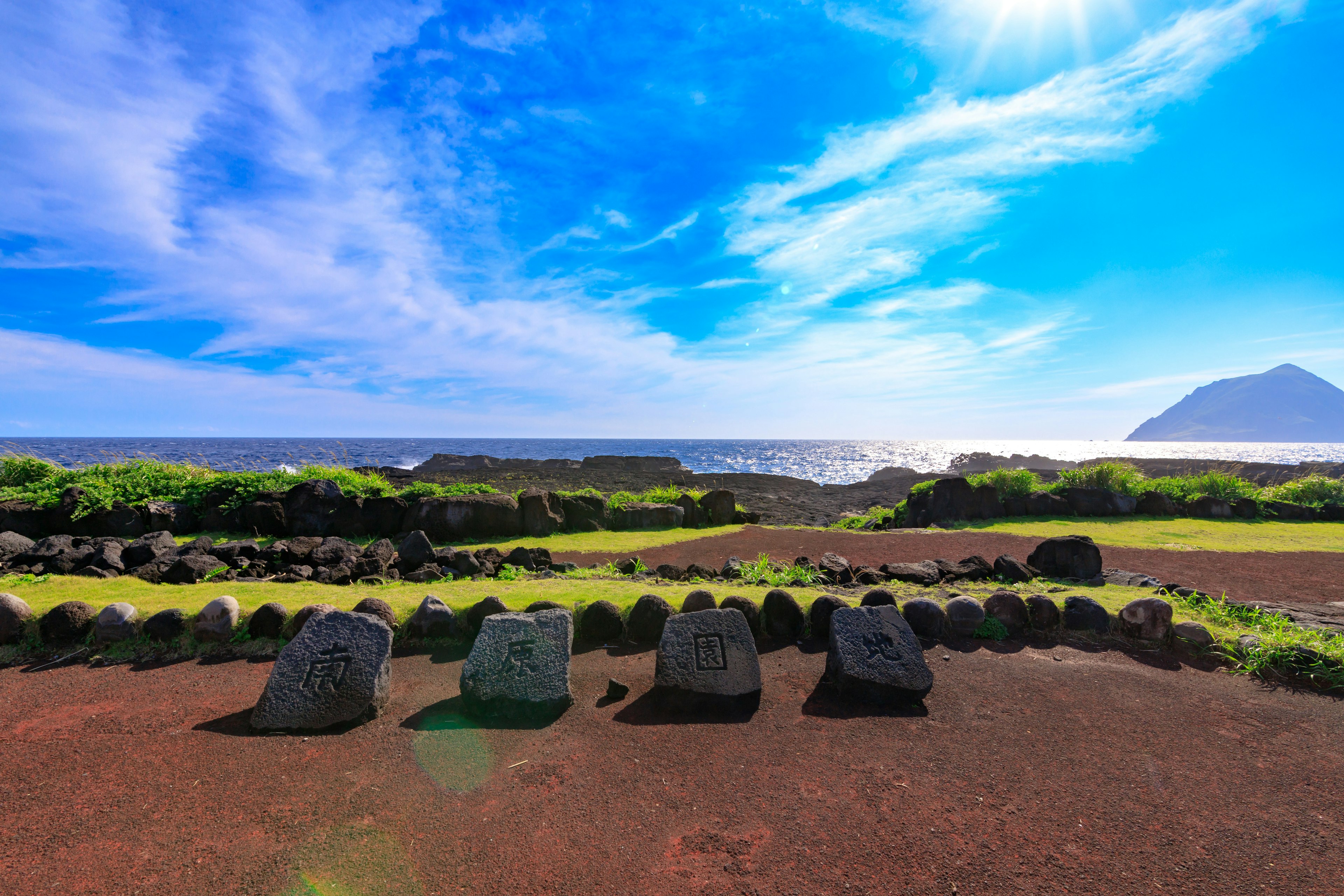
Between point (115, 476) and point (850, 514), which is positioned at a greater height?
point (115, 476)

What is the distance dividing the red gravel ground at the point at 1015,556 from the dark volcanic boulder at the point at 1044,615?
3246mm

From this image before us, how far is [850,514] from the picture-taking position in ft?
67.5

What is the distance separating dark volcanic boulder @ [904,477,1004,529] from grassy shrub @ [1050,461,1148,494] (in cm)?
203

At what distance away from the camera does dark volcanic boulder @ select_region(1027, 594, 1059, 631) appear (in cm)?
588

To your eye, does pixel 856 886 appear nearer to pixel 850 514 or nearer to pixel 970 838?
pixel 970 838

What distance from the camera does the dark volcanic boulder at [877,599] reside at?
5.68 metres

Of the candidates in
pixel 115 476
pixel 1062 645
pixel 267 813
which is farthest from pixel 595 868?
pixel 115 476

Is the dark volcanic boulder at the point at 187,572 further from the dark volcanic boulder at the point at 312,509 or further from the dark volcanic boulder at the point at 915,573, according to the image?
the dark volcanic boulder at the point at 915,573

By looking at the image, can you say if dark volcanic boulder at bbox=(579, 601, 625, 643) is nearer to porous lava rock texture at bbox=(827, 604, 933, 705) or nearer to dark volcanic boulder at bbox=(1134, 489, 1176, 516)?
porous lava rock texture at bbox=(827, 604, 933, 705)

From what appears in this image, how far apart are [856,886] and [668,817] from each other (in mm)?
1057

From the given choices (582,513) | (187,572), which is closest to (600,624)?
(187,572)

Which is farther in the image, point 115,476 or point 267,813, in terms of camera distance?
point 115,476

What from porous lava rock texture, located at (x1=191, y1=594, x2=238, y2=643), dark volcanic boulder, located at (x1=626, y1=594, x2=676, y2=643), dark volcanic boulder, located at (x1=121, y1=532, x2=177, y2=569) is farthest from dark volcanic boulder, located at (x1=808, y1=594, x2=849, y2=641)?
dark volcanic boulder, located at (x1=121, y1=532, x2=177, y2=569)

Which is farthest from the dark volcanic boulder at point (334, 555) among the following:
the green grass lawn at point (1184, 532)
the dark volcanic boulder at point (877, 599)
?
the green grass lawn at point (1184, 532)
